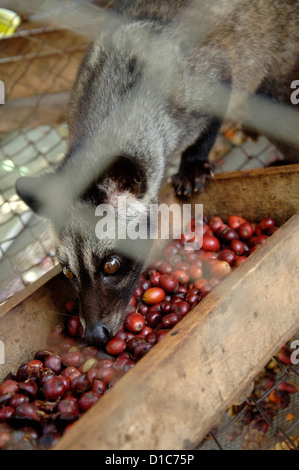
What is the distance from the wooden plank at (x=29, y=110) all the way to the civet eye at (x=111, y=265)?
348cm

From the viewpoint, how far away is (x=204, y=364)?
4.89 ft

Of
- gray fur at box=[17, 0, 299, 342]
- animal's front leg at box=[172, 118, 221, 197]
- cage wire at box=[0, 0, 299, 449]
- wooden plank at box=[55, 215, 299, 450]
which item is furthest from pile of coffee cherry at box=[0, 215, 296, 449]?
cage wire at box=[0, 0, 299, 449]

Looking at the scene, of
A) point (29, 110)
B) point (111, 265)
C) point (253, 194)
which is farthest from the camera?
point (29, 110)

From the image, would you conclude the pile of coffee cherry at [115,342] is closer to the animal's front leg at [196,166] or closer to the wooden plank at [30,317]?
the wooden plank at [30,317]

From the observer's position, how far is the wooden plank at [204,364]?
128 centimetres

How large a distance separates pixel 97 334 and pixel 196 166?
1.67 m

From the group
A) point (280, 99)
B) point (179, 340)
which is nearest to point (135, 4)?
point (280, 99)

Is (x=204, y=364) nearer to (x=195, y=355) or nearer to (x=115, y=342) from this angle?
(x=195, y=355)

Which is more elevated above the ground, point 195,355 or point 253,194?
point 195,355

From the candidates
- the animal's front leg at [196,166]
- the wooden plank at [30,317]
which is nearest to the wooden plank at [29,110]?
the animal's front leg at [196,166]

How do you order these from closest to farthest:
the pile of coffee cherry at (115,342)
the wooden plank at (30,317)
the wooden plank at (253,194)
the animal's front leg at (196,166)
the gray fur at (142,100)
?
the pile of coffee cherry at (115,342)
the wooden plank at (30,317)
the gray fur at (142,100)
the wooden plank at (253,194)
the animal's front leg at (196,166)

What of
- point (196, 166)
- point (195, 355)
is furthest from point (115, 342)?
point (196, 166)
